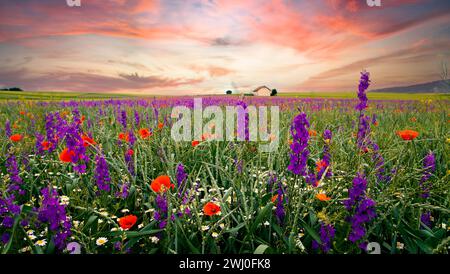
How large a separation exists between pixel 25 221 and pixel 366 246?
5.74 feet

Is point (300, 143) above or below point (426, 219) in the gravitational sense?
above

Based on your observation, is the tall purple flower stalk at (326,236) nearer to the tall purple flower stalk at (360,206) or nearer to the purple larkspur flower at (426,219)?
the tall purple flower stalk at (360,206)

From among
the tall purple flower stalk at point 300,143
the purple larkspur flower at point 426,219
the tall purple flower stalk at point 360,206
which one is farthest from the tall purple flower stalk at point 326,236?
the purple larkspur flower at point 426,219

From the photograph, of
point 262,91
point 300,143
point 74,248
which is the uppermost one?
point 262,91

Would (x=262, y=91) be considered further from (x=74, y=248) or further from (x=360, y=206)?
(x=74, y=248)

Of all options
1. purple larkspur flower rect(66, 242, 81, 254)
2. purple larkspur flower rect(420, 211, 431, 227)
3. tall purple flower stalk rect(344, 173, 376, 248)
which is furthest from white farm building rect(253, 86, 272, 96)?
purple larkspur flower rect(66, 242, 81, 254)

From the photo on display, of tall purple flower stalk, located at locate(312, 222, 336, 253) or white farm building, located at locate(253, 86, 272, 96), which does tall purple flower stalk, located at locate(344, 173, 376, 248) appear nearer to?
tall purple flower stalk, located at locate(312, 222, 336, 253)

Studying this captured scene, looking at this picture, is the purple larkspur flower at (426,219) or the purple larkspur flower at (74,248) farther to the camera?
the purple larkspur flower at (426,219)

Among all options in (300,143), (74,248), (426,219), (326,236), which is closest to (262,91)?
(300,143)

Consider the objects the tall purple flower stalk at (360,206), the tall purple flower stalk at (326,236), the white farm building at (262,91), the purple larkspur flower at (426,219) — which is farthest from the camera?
the white farm building at (262,91)

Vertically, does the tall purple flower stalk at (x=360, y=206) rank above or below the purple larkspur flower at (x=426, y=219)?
above

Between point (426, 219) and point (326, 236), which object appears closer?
point (326, 236)
